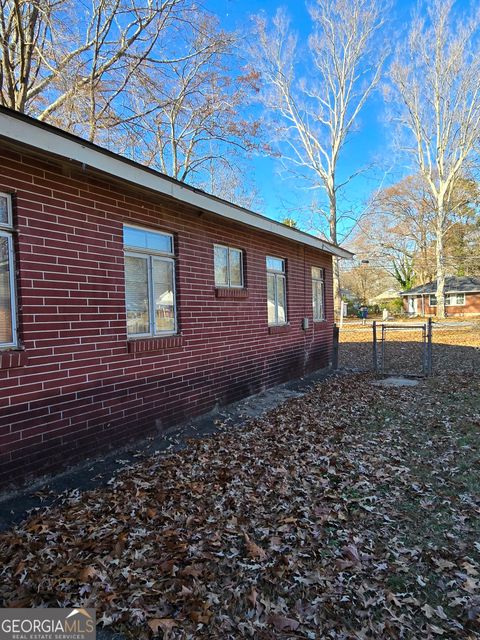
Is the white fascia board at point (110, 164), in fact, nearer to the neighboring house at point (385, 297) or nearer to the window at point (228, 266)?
the window at point (228, 266)

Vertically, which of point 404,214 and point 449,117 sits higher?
point 449,117

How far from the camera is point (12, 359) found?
3.33 m

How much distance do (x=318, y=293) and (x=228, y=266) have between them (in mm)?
4663

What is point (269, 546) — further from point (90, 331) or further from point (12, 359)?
point (90, 331)

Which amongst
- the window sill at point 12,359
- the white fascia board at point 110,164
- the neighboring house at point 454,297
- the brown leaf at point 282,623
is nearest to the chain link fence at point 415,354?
the white fascia board at point 110,164

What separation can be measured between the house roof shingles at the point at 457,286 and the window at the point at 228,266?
3698cm

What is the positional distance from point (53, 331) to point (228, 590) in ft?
8.76

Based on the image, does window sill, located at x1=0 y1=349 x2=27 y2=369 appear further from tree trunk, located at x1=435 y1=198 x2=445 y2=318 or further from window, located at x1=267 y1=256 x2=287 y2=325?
tree trunk, located at x1=435 y1=198 x2=445 y2=318

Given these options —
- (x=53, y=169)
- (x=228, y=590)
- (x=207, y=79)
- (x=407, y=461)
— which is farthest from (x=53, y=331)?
(x=207, y=79)

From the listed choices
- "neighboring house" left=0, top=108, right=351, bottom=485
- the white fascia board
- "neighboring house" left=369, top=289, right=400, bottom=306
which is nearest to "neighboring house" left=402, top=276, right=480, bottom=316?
"neighboring house" left=369, top=289, right=400, bottom=306

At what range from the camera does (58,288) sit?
151 inches

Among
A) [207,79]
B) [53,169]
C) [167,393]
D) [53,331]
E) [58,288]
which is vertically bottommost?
[167,393]

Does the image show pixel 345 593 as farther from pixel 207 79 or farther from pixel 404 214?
pixel 404 214

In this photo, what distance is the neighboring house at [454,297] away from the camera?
3844 cm
